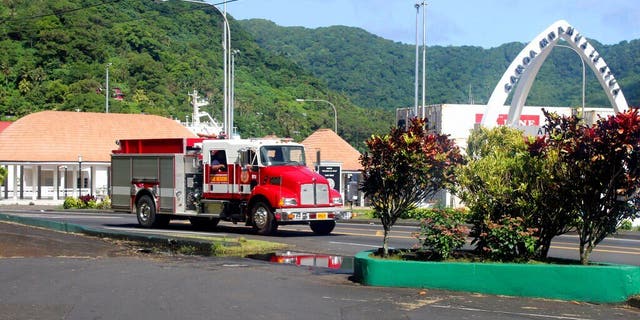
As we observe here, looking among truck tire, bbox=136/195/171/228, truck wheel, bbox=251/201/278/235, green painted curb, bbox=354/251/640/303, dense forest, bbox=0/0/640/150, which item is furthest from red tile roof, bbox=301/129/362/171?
green painted curb, bbox=354/251/640/303

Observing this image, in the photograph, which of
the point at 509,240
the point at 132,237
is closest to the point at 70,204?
the point at 132,237

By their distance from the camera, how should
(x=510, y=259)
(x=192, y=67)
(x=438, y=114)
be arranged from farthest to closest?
(x=192, y=67), (x=438, y=114), (x=510, y=259)

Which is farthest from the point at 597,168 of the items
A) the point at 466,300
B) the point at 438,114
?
the point at 438,114

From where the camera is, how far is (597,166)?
12.2 meters

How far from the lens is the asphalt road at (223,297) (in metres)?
10.6

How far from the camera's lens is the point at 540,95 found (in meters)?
122

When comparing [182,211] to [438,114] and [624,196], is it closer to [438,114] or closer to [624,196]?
[624,196]

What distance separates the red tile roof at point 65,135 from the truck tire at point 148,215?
27488 millimetres

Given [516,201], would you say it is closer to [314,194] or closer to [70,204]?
[314,194]

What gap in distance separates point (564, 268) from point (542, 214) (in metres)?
1.16

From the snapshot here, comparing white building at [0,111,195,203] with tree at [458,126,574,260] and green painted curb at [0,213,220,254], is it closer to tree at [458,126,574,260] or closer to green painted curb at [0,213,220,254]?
green painted curb at [0,213,220,254]

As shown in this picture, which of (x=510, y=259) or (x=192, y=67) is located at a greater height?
(x=192, y=67)

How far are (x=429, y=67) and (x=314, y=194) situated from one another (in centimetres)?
12651

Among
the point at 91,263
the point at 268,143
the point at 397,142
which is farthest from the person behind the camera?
the point at 268,143
